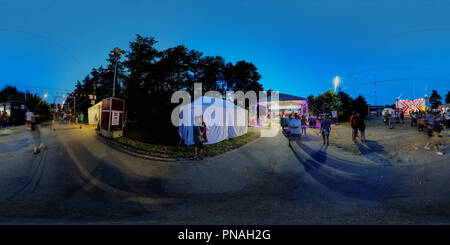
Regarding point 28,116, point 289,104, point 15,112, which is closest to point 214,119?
point 28,116

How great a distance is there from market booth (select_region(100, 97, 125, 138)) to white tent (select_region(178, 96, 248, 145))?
4.77ft

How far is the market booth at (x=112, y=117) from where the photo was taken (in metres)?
2.66

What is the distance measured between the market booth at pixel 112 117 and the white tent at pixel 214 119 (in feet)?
4.77

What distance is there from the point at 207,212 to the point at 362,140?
6.32 meters

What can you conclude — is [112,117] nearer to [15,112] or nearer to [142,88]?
[142,88]

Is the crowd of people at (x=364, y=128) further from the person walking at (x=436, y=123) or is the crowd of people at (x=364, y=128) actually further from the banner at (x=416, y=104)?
the banner at (x=416, y=104)

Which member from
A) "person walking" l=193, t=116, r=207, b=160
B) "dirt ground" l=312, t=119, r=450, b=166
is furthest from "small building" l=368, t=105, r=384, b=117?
"person walking" l=193, t=116, r=207, b=160

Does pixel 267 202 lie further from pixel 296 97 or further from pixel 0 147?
pixel 296 97

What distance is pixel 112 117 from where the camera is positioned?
2.68m

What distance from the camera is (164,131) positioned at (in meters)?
3.24

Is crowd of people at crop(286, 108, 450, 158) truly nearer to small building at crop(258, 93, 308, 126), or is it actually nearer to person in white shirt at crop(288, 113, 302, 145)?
person in white shirt at crop(288, 113, 302, 145)

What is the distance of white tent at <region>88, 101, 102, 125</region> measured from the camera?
9.34ft

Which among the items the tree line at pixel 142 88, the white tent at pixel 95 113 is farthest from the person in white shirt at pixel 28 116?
the white tent at pixel 95 113
